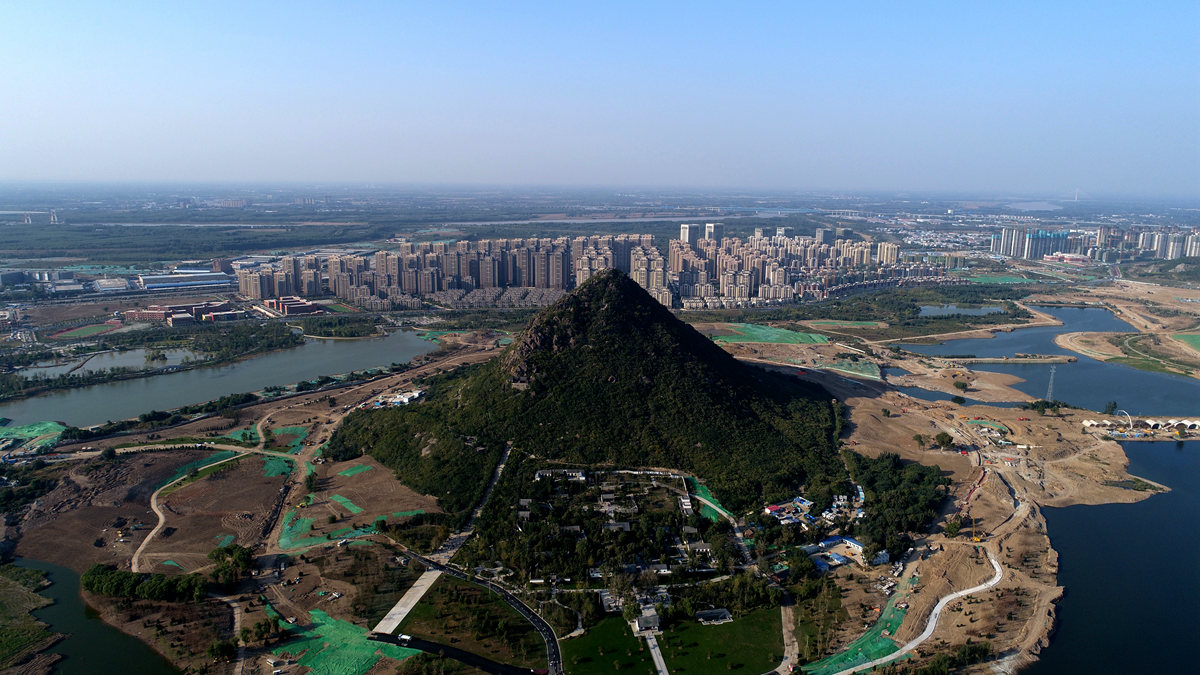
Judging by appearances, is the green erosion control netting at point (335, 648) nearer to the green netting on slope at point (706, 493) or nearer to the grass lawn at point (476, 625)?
the grass lawn at point (476, 625)

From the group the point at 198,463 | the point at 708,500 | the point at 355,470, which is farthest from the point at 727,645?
the point at 198,463

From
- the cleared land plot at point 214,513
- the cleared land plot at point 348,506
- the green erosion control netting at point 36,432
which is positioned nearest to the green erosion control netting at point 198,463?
the cleared land plot at point 214,513

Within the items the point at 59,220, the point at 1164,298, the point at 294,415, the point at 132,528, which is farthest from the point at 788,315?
the point at 59,220

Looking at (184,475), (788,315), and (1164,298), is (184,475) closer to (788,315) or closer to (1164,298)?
(788,315)

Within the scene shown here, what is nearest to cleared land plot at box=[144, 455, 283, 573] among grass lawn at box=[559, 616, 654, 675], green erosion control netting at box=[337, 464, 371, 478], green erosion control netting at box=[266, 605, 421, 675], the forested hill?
green erosion control netting at box=[337, 464, 371, 478]

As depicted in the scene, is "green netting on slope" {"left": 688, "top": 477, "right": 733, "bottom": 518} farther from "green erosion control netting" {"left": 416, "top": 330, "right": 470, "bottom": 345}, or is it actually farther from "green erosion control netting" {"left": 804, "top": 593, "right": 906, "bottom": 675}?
"green erosion control netting" {"left": 416, "top": 330, "right": 470, "bottom": 345}

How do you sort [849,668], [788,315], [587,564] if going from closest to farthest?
[849,668] < [587,564] < [788,315]

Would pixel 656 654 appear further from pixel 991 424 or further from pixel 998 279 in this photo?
pixel 998 279
